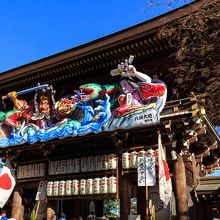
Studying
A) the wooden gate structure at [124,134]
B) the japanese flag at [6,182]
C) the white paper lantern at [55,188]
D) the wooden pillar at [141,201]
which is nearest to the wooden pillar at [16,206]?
the wooden gate structure at [124,134]

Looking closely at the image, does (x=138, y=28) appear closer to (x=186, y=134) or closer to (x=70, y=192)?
(x=186, y=134)

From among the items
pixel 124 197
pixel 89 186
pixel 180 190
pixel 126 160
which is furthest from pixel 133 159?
pixel 89 186

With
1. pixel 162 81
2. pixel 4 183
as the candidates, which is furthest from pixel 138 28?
pixel 4 183

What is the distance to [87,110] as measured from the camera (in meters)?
11.4

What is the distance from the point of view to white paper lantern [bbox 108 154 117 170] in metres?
10.6

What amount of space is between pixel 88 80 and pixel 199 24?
5404 mm

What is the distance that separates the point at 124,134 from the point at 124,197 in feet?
6.63

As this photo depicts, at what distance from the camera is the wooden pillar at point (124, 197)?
33.8ft

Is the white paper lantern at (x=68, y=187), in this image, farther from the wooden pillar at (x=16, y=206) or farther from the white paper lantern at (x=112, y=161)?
the wooden pillar at (x=16, y=206)

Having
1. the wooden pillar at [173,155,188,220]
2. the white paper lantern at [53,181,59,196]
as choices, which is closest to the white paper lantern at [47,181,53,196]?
the white paper lantern at [53,181,59,196]

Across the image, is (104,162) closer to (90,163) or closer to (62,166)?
(90,163)

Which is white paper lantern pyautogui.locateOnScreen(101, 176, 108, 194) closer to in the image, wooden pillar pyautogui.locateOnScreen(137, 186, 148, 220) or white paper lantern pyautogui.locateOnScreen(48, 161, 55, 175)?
wooden pillar pyautogui.locateOnScreen(137, 186, 148, 220)

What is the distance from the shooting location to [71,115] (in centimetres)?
1183

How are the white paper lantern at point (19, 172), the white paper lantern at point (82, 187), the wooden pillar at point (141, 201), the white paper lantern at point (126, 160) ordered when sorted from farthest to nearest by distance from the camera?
the white paper lantern at point (19, 172), the wooden pillar at point (141, 201), the white paper lantern at point (82, 187), the white paper lantern at point (126, 160)
